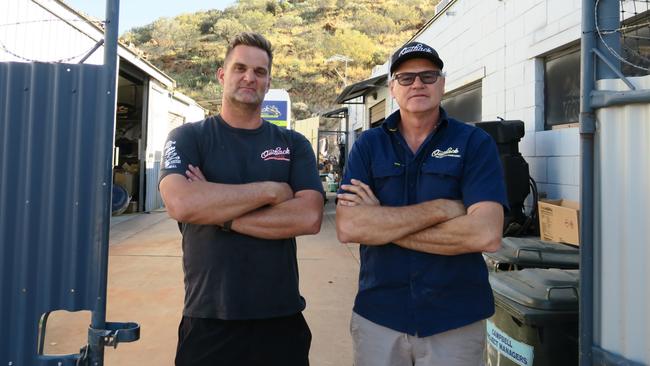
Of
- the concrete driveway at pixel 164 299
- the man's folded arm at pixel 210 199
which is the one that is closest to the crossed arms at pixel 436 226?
the man's folded arm at pixel 210 199

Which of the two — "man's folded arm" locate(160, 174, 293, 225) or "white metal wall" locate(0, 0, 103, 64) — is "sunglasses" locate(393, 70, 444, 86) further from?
"white metal wall" locate(0, 0, 103, 64)

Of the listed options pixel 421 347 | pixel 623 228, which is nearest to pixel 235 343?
pixel 421 347

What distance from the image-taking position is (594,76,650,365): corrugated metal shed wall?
1669 millimetres

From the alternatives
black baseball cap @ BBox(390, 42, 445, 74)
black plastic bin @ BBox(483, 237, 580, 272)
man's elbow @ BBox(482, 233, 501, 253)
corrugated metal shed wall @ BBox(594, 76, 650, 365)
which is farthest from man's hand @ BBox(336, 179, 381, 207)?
black plastic bin @ BBox(483, 237, 580, 272)

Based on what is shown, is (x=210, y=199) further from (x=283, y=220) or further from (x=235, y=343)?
(x=235, y=343)

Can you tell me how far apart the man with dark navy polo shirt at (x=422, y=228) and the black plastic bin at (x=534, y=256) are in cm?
121

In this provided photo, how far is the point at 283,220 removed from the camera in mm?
2051

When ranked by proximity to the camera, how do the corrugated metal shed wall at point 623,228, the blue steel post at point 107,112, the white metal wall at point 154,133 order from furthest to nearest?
the white metal wall at point 154,133, the blue steel post at point 107,112, the corrugated metal shed wall at point 623,228

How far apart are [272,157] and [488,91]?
213 inches

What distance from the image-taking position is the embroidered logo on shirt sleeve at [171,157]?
2071 millimetres

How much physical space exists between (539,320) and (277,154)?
1532 millimetres

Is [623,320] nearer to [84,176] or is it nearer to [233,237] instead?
[233,237]

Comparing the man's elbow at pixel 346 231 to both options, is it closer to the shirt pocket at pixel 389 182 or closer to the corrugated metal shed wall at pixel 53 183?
the shirt pocket at pixel 389 182

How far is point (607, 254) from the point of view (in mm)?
1786
